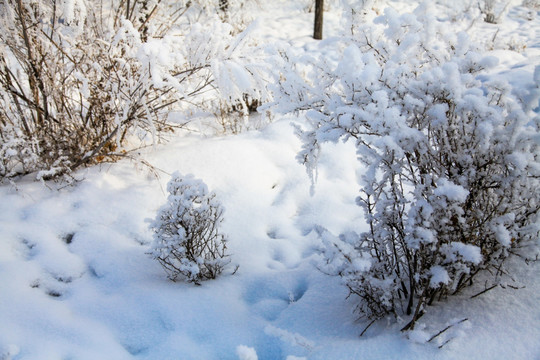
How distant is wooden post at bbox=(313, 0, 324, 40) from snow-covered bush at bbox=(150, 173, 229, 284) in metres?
7.52

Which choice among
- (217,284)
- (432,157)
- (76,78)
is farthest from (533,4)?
(217,284)

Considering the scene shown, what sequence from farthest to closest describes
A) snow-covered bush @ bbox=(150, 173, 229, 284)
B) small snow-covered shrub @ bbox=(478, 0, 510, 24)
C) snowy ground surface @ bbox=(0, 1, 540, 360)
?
1. small snow-covered shrub @ bbox=(478, 0, 510, 24)
2. snow-covered bush @ bbox=(150, 173, 229, 284)
3. snowy ground surface @ bbox=(0, 1, 540, 360)

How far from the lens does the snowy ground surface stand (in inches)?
69.8

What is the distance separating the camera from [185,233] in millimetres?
2359

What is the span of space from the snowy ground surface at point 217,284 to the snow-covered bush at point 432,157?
19 centimetres

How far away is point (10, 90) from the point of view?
2.96m

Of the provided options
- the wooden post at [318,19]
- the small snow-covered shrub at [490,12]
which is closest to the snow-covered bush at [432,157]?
the wooden post at [318,19]

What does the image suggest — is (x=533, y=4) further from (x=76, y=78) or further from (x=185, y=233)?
(x=185, y=233)

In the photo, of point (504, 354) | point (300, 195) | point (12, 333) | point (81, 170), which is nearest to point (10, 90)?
point (81, 170)

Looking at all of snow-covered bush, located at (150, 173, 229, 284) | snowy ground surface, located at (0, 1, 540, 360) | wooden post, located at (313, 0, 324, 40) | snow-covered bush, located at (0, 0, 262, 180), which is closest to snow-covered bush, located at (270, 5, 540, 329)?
snowy ground surface, located at (0, 1, 540, 360)

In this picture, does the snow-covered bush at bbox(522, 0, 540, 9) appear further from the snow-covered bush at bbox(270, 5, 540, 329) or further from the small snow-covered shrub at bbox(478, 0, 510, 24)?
the snow-covered bush at bbox(270, 5, 540, 329)

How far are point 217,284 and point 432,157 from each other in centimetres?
146

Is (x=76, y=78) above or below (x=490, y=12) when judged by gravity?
below

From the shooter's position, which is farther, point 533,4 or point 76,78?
point 533,4
